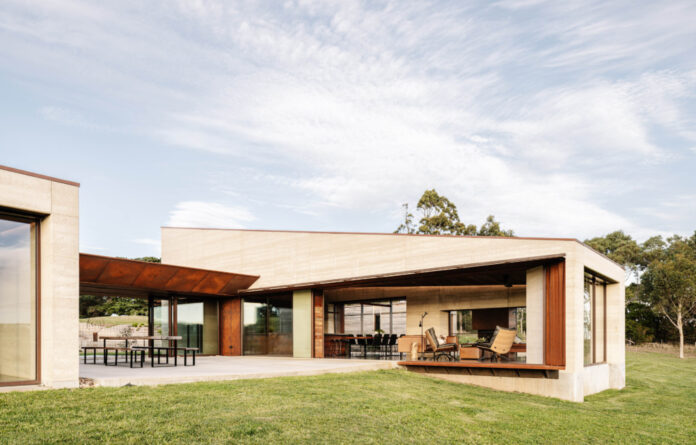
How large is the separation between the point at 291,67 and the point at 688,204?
3817 centimetres

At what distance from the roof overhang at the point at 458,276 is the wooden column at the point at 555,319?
14.4 inches

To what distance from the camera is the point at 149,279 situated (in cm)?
1673

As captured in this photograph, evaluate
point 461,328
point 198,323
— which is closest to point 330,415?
point 198,323

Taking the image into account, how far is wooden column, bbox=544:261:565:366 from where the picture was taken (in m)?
12.3

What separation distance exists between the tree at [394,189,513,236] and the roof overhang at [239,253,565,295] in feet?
74.0

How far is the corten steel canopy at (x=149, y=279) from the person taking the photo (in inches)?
592

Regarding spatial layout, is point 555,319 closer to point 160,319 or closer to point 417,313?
point 417,313

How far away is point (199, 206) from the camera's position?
36031 mm

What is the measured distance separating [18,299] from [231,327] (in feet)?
39.8

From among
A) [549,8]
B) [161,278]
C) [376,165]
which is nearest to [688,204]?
[376,165]

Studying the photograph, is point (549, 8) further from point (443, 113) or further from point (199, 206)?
point (199, 206)

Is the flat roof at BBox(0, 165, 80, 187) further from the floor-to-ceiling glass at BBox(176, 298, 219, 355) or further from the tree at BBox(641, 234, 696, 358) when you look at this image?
the tree at BBox(641, 234, 696, 358)

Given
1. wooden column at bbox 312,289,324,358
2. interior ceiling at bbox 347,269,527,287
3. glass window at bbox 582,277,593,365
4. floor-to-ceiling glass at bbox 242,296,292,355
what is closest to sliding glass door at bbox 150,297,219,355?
floor-to-ceiling glass at bbox 242,296,292,355

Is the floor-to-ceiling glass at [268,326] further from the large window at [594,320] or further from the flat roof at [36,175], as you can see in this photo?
the flat roof at [36,175]
